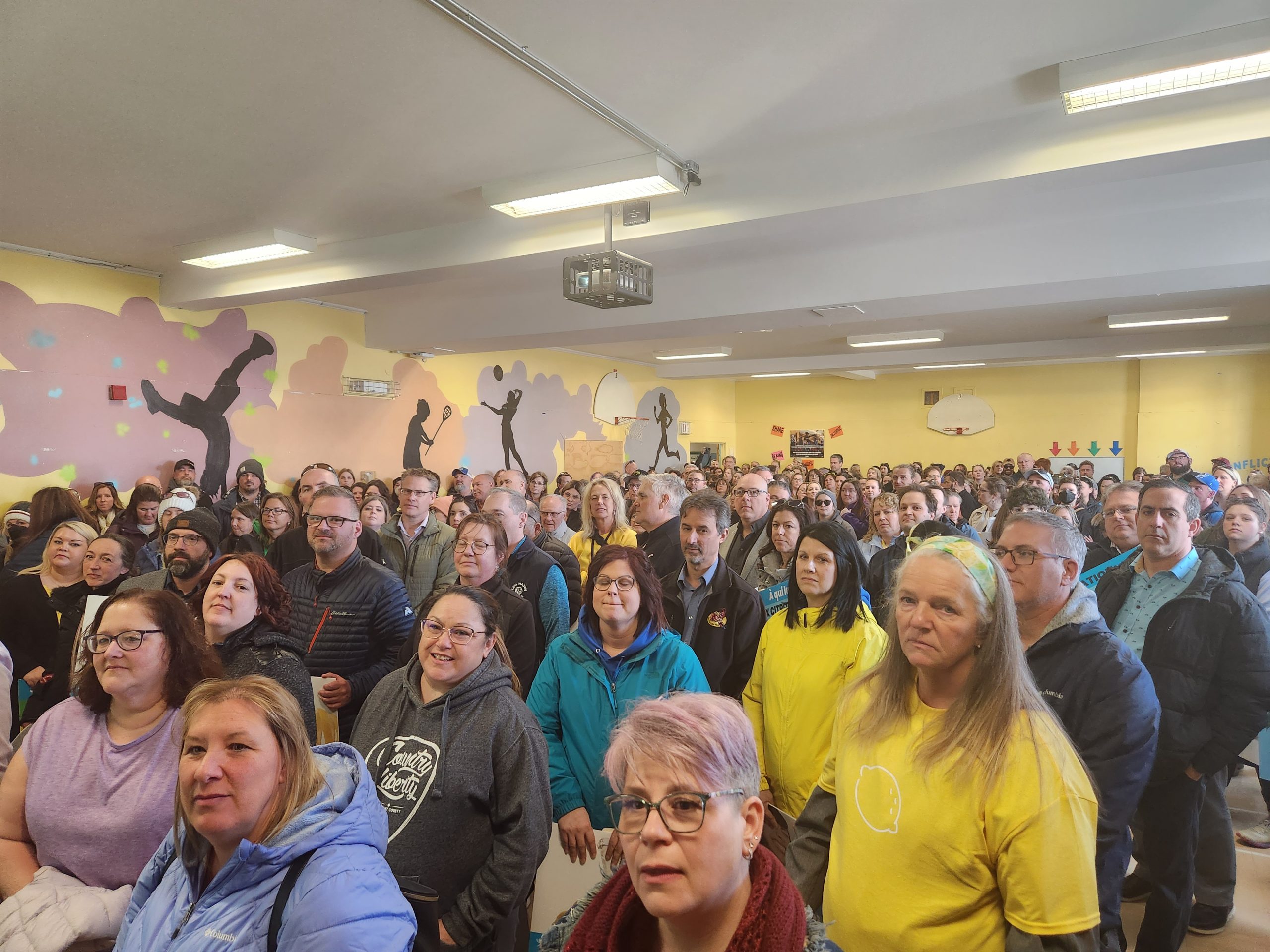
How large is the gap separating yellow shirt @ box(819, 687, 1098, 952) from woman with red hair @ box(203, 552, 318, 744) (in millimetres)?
1688

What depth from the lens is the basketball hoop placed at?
45.5 ft

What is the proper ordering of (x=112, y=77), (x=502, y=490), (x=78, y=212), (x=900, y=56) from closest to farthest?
(x=900, y=56) → (x=112, y=77) → (x=502, y=490) → (x=78, y=212)

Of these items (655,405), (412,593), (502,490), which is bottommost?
(412,593)

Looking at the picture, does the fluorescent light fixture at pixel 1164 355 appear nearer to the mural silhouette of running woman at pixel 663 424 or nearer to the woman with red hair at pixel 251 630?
the mural silhouette of running woman at pixel 663 424

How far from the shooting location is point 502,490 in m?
3.73

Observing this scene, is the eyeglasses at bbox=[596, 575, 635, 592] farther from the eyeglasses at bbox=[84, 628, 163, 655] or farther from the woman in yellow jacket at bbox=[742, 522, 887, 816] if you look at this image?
the eyeglasses at bbox=[84, 628, 163, 655]

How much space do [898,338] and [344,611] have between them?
8606 millimetres

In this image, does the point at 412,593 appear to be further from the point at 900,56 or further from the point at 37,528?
the point at 900,56

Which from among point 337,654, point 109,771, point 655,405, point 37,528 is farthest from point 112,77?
point 655,405

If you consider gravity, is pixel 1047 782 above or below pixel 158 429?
below

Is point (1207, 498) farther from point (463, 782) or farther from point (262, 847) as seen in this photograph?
point (262, 847)

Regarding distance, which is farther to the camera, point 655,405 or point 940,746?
point 655,405

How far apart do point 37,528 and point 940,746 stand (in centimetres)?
484

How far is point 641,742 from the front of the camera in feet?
3.61
